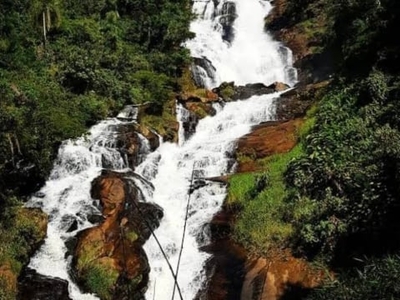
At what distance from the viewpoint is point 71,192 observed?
768 inches

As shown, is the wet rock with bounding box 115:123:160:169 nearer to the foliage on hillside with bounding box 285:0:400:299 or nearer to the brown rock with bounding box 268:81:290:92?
the foliage on hillside with bounding box 285:0:400:299

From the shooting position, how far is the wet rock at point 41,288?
14.3 meters

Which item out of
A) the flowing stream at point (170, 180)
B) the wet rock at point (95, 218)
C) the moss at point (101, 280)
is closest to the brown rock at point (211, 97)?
the flowing stream at point (170, 180)

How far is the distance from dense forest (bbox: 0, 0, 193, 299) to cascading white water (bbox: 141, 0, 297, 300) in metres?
2.70

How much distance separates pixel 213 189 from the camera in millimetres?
20062

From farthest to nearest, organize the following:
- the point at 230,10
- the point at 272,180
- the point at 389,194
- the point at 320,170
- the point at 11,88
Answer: the point at 230,10, the point at 11,88, the point at 272,180, the point at 320,170, the point at 389,194

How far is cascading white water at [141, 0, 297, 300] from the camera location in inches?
655

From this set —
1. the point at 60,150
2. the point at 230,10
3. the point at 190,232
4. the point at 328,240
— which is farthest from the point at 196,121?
the point at 230,10

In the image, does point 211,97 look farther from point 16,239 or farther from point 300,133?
point 16,239

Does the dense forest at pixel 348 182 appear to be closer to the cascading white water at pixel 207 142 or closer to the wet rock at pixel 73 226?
the cascading white water at pixel 207 142

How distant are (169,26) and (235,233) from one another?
22.2 m

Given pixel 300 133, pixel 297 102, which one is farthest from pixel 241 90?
pixel 300 133

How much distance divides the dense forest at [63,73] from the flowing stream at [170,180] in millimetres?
827

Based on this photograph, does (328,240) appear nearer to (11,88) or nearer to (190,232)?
(190,232)
